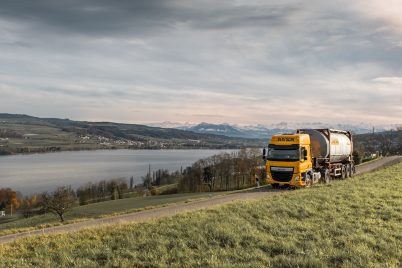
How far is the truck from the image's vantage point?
17609mm

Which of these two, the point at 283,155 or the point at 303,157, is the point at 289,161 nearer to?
the point at 283,155

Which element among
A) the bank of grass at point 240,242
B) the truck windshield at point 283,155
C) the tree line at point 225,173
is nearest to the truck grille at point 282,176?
the truck windshield at point 283,155

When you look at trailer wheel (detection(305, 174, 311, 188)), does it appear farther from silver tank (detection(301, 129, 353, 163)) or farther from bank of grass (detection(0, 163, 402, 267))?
bank of grass (detection(0, 163, 402, 267))

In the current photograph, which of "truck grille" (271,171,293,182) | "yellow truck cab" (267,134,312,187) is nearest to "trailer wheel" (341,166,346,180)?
"yellow truck cab" (267,134,312,187)

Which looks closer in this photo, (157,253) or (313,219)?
(157,253)

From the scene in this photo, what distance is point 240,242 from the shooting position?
6.68 metres

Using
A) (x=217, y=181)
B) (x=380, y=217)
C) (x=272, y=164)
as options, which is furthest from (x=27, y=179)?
(x=380, y=217)

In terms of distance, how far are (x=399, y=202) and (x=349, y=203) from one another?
6.49 feet

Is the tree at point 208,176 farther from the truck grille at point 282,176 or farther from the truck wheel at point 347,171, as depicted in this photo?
the truck grille at point 282,176

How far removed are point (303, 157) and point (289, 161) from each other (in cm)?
113

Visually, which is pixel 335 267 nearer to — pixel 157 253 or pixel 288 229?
pixel 288 229

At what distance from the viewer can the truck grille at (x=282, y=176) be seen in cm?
1762

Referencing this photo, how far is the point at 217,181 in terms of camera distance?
78438 millimetres

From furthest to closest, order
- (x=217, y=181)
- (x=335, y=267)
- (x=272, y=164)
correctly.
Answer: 1. (x=217, y=181)
2. (x=272, y=164)
3. (x=335, y=267)
